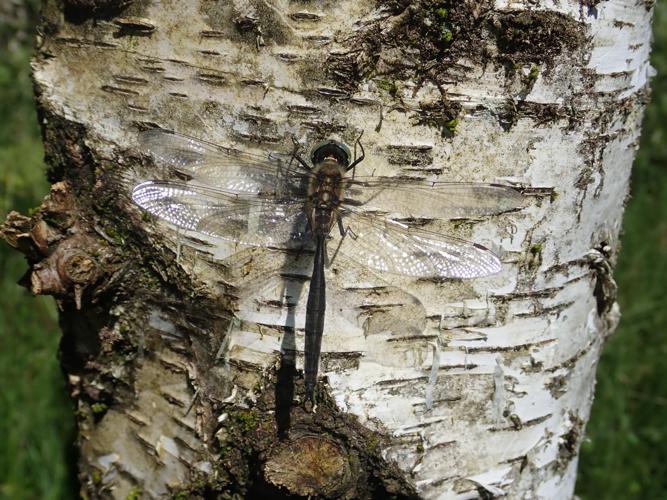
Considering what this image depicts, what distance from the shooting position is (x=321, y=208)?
4.50 ft

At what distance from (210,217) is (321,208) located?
23cm

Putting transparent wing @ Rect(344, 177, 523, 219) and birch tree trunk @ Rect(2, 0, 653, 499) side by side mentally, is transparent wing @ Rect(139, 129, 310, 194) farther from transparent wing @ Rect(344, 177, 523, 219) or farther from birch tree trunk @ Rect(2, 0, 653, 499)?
transparent wing @ Rect(344, 177, 523, 219)

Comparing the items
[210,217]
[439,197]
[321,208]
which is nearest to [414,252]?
[439,197]

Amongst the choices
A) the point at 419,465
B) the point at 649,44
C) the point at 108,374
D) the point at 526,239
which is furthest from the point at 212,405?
the point at 649,44

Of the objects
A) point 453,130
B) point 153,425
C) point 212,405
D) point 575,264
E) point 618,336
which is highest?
point 453,130

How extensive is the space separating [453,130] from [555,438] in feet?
2.62

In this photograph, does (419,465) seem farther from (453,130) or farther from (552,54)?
(552,54)

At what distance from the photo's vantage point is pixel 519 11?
1.19m

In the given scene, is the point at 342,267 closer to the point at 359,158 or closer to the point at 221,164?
the point at 359,158

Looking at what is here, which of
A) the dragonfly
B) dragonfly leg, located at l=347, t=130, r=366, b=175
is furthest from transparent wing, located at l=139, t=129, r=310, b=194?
dragonfly leg, located at l=347, t=130, r=366, b=175

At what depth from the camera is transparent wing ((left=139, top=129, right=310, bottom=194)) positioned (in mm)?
1289

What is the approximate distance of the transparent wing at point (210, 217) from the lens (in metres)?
1.34

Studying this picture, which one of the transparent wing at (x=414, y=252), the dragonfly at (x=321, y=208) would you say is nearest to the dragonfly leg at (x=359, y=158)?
the dragonfly at (x=321, y=208)

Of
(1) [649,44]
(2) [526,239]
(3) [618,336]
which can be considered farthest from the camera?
(3) [618,336]
